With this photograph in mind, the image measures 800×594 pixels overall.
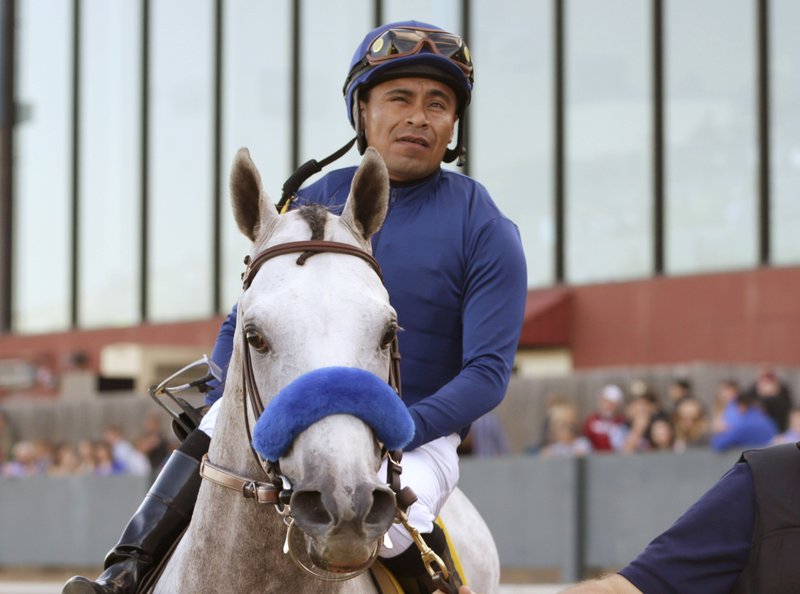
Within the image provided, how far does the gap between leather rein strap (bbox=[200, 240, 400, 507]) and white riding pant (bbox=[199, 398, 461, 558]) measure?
30 cm

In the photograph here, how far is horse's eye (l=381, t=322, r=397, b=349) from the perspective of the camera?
3699 millimetres

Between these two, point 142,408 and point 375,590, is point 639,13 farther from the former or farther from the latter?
point 375,590

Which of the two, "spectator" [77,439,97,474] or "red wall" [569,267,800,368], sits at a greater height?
"red wall" [569,267,800,368]

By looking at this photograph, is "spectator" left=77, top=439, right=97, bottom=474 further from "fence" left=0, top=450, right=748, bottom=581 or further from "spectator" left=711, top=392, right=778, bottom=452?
"spectator" left=711, top=392, right=778, bottom=452

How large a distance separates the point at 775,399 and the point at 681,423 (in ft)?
3.18

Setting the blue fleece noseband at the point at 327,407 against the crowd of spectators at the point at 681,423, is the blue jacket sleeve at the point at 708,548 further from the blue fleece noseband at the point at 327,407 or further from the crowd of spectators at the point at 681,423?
the crowd of spectators at the point at 681,423

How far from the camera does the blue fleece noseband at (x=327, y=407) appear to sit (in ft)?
11.2

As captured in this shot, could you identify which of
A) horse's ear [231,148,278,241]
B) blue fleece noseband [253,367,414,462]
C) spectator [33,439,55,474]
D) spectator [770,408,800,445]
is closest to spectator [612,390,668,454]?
spectator [770,408,800,445]

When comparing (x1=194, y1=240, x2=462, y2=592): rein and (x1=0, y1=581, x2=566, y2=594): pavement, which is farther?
(x1=0, y1=581, x2=566, y2=594): pavement

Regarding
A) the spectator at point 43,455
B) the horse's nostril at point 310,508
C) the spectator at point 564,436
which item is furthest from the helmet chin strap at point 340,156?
the spectator at point 43,455

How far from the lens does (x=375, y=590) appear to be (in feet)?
13.7

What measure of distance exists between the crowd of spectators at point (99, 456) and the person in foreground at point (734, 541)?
1194cm

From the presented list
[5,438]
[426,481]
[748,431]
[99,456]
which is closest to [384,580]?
[426,481]

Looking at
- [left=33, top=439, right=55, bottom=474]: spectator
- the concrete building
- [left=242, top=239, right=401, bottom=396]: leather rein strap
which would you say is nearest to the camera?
[left=242, top=239, right=401, bottom=396]: leather rein strap
